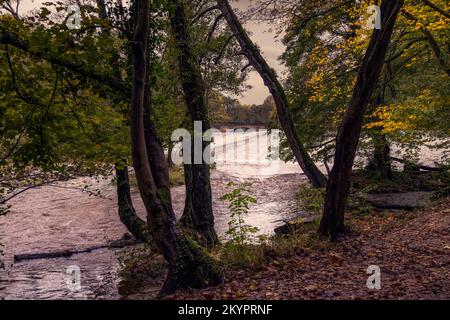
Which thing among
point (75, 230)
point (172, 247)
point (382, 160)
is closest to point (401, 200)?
point (382, 160)

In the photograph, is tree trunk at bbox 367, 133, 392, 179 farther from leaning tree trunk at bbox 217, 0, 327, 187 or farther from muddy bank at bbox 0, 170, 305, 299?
leaning tree trunk at bbox 217, 0, 327, 187

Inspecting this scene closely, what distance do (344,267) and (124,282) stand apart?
17.3 feet

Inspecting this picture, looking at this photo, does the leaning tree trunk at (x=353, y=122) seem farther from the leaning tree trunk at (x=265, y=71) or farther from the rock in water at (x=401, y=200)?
the rock in water at (x=401, y=200)

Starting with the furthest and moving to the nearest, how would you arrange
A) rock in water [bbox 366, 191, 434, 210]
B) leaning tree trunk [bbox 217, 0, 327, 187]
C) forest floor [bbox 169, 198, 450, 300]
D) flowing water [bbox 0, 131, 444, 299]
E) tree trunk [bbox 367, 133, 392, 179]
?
tree trunk [bbox 367, 133, 392, 179], rock in water [bbox 366, 191, 434, 210], leaning tree trunk [bbox 217, 0, 327, 187], flowing water [bbox 0, 131, 444, 299], forest floor [bbox 169, 198, 450, 300]

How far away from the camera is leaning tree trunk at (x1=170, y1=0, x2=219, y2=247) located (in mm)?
10711

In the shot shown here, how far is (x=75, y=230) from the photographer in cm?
1538

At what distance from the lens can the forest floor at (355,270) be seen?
5.39 m

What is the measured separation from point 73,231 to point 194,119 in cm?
777

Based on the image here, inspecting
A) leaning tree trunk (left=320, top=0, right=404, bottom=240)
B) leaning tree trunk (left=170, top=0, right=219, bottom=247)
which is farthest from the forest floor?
leaning tree trunk (left=170, top=0, right=219, bottom=247)

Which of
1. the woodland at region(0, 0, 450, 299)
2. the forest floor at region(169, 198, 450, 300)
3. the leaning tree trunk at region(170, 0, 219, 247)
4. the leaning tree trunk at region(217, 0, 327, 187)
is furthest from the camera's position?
the leaning tree trunk at region(217, 0, 327, 187)

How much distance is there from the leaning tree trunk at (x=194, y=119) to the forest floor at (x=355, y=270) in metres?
3.63

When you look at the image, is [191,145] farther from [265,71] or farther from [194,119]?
[265,71]

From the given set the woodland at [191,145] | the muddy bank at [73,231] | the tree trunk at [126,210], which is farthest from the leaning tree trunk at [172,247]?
the tree trunk at [126,210]

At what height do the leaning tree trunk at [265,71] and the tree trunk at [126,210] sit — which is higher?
the leaning tree trunk at [265,71]
